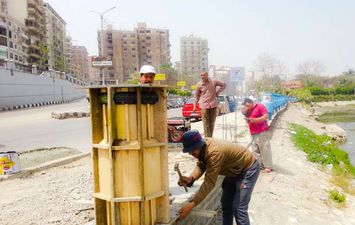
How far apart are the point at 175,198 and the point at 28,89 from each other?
4135cm

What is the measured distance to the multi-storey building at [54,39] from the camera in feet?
290

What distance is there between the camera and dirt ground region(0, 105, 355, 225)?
16.0ft

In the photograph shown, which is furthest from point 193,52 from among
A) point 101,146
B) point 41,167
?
point 101,146

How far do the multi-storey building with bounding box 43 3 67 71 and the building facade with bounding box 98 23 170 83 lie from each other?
41.2ft

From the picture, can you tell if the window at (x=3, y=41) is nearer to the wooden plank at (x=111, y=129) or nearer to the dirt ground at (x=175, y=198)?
the dirt ground at (x=175, y=198)

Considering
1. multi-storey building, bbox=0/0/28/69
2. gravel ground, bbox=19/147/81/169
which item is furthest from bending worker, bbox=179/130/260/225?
multi-storey building, bbox=0/0/28/69

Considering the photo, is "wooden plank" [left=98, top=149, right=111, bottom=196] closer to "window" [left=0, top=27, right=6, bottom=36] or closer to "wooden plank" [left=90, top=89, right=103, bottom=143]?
"wooden plank" [left=90, top=89, right=103, bottom=143]

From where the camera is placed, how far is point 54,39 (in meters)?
95.5

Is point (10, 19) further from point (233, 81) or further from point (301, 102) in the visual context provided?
point (233, 81)

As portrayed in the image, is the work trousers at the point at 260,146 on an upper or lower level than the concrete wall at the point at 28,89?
lower

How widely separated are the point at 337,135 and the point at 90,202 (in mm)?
22214

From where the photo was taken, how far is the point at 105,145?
361 cm

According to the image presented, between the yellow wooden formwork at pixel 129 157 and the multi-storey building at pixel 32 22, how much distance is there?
7651 cm

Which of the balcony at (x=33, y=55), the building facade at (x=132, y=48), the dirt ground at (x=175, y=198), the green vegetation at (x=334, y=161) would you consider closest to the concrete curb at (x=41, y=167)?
the dirt ground at (x=175, y=198)
